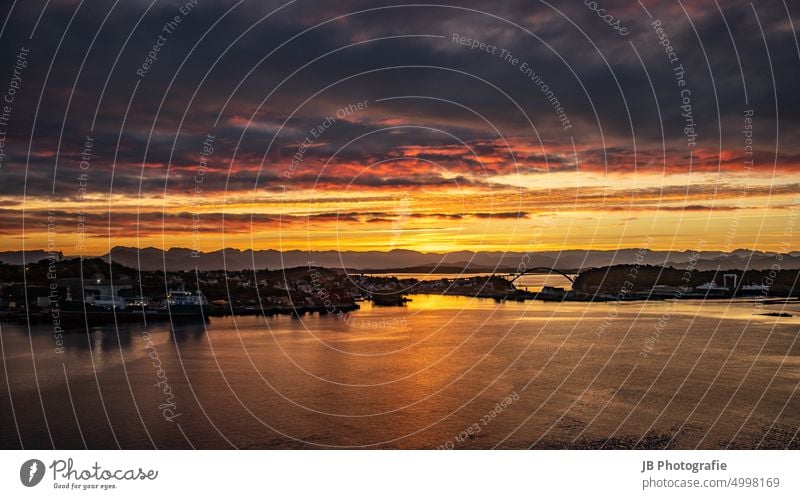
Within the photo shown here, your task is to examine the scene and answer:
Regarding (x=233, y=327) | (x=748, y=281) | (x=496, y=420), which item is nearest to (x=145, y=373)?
(x=496, y=420)

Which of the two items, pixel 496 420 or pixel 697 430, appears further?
pixel 496 420

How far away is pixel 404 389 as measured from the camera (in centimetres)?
2811

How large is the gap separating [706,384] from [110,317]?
51180 millimetres

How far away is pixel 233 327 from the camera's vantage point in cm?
5672

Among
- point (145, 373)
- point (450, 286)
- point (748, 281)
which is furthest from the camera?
point (450, 286)

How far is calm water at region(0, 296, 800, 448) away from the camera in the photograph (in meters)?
20.6

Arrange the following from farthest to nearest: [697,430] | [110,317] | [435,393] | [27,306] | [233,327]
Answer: [27,306] < [110,317] < [233,327] < [435,393] < [697,430]

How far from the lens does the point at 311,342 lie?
150 feet

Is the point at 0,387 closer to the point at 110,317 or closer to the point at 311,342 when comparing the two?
the point at 311,342

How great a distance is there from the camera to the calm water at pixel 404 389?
20.6 m
